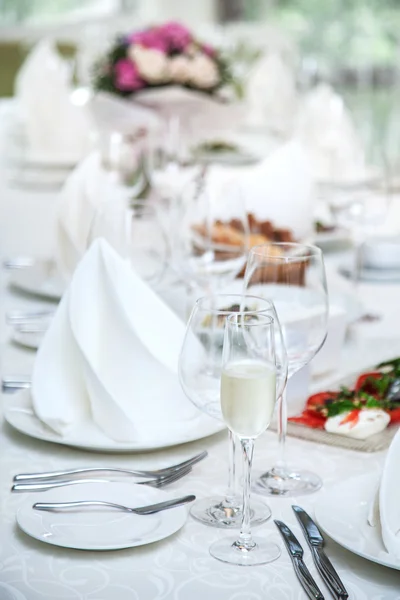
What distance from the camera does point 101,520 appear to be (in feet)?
2.73

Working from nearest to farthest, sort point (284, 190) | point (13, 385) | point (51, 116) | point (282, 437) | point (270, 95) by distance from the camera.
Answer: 1. point (282, 437)
2. point (13, 385)
3. point (284, 190)
4. point (51, 116)
5. point (270, 95)

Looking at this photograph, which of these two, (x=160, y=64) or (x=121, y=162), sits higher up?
(x=160, y=64)

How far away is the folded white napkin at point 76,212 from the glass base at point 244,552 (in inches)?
35.4

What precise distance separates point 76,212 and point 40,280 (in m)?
0.14

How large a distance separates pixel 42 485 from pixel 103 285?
261mm

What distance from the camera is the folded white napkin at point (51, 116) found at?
121 inches

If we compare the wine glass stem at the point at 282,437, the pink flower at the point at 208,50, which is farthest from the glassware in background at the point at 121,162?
the wine glass stem at the point at 282,437

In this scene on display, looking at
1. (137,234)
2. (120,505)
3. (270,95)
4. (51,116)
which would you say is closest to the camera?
(120,505)

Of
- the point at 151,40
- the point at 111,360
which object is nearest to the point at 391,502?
the point at 111,360

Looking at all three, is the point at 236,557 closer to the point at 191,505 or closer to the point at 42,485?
the point at 191,505

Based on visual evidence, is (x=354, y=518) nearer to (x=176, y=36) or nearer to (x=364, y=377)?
(x=364, y=377)

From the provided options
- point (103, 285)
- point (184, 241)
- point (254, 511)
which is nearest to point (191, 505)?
point (254, 511)

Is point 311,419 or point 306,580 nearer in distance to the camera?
point 306,580

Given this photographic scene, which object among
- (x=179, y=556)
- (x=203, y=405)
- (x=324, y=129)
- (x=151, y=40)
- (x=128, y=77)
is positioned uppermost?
(x=151, y=40)
